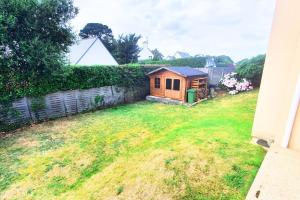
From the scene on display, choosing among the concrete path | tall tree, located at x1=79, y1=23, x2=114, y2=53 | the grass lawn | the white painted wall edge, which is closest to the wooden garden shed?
the grass lawn

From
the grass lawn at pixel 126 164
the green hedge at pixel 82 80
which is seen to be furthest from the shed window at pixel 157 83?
the grass lawn at pixel 126 164

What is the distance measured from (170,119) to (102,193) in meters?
5.17

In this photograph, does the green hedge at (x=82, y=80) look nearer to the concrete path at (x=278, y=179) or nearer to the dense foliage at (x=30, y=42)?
the dense foliage at (x=30, y=42)

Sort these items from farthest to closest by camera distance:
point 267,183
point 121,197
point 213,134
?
point 213,134, point 121,197, point 267,183

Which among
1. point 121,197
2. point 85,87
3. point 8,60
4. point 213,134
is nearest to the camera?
point 121,197

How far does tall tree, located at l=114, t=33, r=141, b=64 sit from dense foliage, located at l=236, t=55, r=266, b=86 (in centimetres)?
1465

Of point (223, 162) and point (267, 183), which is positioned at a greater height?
point (267, 183)

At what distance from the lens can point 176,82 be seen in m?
11.6

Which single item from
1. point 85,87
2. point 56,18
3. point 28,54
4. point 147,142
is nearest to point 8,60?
point 28,54

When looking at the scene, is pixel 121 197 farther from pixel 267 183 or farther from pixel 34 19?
pixel 34 19

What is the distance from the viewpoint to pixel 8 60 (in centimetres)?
671

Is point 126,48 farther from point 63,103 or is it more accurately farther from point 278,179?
point 278,179

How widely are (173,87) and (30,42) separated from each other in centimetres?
811

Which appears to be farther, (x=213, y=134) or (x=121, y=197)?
(x=213, y=134)
